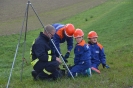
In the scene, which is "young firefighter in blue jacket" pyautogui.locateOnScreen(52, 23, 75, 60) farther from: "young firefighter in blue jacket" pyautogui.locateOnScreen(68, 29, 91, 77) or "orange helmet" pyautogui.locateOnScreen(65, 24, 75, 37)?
"young firefighter in blue jacket" pyautogui.locateOnScreen(68, 29, 91, 77)

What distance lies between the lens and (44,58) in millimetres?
A: 8430

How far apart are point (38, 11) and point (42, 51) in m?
34.6

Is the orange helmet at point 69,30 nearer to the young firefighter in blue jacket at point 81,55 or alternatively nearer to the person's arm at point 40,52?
Result: the young firefighter in blue jacket at point 81,55

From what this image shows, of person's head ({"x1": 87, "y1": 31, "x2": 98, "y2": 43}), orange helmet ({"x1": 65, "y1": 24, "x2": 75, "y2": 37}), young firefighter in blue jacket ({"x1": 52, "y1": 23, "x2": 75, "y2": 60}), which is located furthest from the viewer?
person's head ({"x1": 87, "y1": 31, "x2": 98, "y2": 43})

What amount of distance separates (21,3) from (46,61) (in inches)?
1622

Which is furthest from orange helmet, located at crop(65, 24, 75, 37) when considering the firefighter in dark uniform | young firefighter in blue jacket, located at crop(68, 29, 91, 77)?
the firefighter in dark uniform

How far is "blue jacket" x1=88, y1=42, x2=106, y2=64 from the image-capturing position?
1055cm

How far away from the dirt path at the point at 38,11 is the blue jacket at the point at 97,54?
19.1m

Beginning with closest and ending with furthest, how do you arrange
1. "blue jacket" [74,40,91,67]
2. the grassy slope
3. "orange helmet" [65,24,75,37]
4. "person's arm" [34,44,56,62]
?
the grassy slope < "person's arm" [34,44,56,62] < "blue jacket" [74,40,91,67] < "orange helmet" [65,24,75,37]

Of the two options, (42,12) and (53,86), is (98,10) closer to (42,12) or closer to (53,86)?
(42,12)

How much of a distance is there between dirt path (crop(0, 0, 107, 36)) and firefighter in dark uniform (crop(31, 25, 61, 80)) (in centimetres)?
2039

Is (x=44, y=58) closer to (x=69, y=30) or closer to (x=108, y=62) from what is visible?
(x=69, y=30)

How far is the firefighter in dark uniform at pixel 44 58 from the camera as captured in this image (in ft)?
27.5

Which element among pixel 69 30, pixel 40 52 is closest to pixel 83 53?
pixel 69 30
